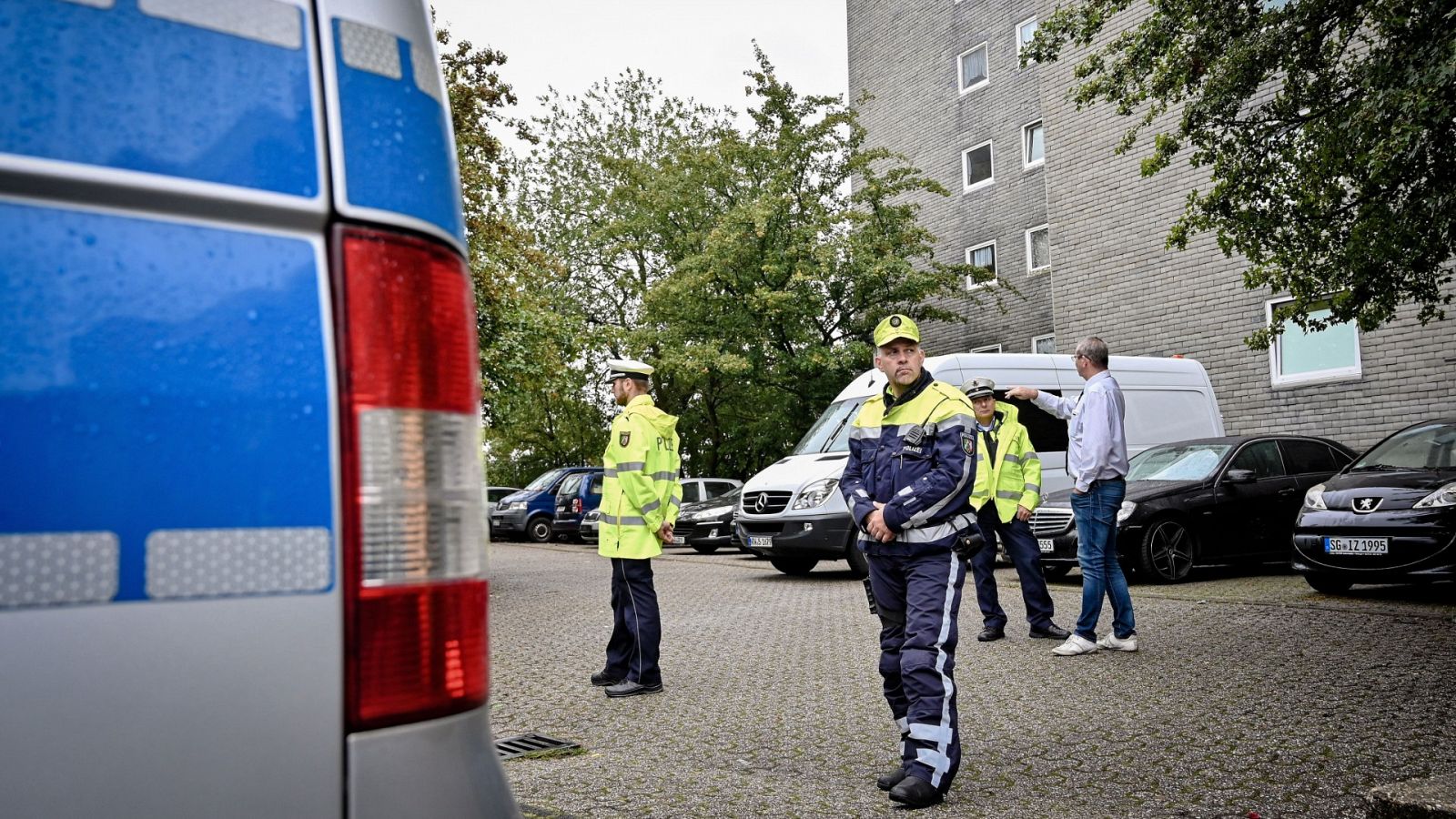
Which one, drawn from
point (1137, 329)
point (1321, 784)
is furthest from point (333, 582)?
point (1137, 329)

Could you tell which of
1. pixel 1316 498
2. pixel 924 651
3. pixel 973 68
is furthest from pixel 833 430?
pixel 973 68

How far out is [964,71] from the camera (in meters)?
29.0

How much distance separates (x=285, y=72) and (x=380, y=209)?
174 mm

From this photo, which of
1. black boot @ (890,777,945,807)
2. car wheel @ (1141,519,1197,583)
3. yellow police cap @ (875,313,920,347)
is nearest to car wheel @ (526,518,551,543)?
car wheel @ (1141,519,1197,583)

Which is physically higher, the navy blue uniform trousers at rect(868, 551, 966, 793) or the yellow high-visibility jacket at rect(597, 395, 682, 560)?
the yellow high-visibility jacket at rect(597, 395, 682, 560)

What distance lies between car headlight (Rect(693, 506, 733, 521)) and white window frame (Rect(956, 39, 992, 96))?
12925 mm

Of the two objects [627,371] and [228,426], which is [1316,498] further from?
[228,426]

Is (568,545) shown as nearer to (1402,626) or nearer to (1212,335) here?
(1212,335)

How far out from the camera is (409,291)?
1419mm

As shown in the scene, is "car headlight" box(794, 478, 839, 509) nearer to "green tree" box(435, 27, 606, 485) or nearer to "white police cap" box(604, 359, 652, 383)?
"green tree" box(435, 27, 606, 485)

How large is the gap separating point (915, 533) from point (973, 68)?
25719mm

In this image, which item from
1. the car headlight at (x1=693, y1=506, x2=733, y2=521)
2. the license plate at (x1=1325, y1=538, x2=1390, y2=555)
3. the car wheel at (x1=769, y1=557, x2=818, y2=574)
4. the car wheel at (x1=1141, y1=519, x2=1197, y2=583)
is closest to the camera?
the license plate at (x1=1325, y1=538, x2=1390, y2=555)

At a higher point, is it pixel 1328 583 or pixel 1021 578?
pixel 1021 578

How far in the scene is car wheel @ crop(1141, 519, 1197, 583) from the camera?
12.8 meters
